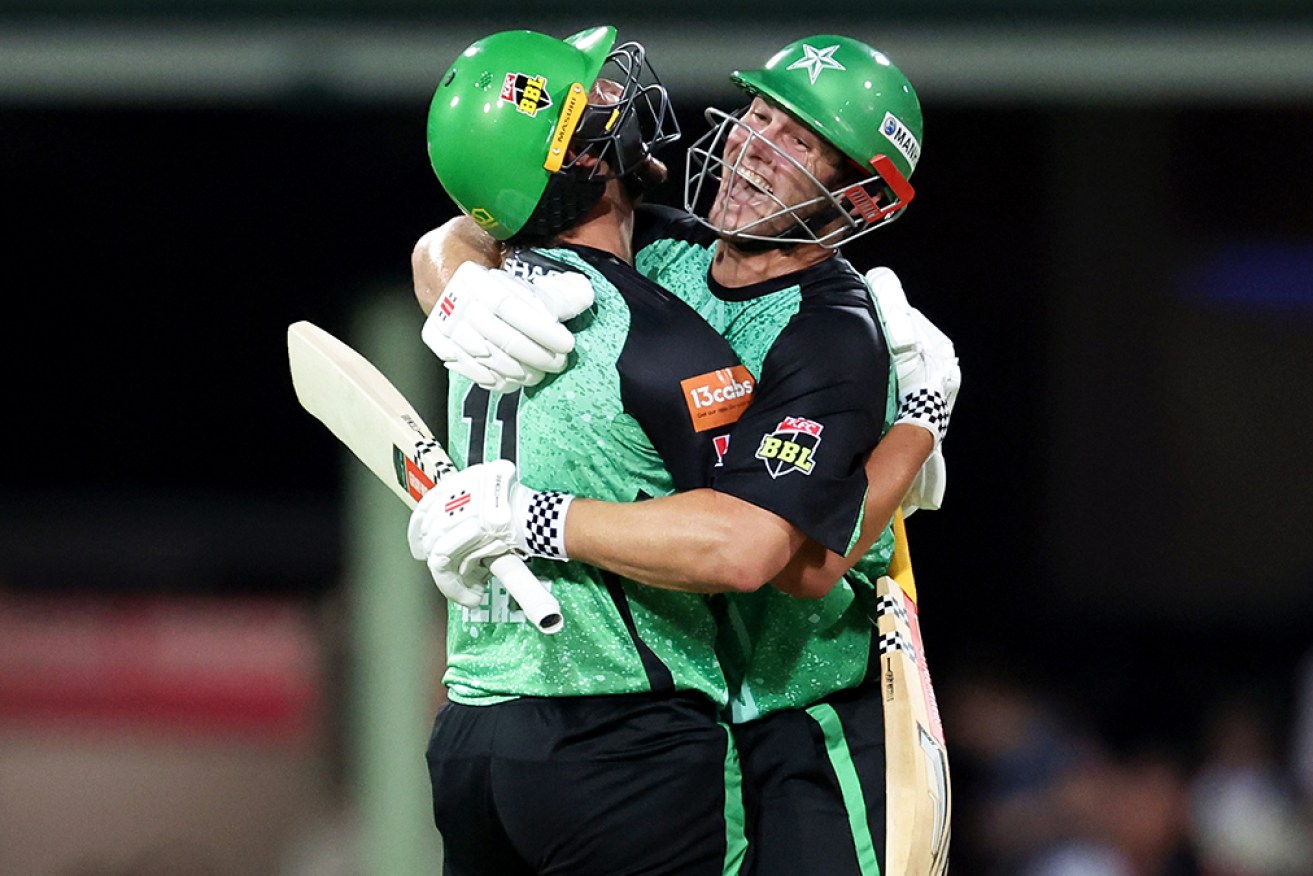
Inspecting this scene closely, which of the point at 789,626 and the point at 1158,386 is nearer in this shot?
the point at 789,626

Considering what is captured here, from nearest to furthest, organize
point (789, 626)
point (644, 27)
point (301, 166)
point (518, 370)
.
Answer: point (518, 370)
point (789, 626)
point (644, 27)
point (301, 166)

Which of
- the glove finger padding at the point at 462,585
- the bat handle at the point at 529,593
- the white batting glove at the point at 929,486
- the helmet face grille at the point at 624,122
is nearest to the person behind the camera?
the bat handle at the point at 529,593

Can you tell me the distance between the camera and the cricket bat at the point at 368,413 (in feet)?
8.76

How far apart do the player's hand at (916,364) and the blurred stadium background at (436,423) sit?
3138 millimetres

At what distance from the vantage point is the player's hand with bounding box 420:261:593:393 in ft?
7.64

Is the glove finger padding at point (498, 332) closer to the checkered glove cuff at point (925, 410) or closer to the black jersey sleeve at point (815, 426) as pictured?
the black jersey sleeve at point (815, 426)

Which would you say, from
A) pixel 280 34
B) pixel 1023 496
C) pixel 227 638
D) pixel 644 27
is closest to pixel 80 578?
pixel 227 638

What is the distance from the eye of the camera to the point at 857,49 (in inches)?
105

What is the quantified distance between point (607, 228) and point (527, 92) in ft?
0.74

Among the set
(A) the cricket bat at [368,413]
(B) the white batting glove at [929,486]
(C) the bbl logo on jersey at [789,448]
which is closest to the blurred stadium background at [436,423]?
(A) the cricket bat at [368,413]

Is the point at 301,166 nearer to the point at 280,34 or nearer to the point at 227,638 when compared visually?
the point at 280,34

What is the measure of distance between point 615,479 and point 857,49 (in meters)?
0.75

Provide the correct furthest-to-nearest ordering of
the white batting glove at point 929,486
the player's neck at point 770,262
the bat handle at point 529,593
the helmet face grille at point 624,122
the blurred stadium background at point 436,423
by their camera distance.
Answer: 1. the blurred stadium background at point 436,423
2. the white batting glove at point 929,486
3. the player's neck at point 770,262
4. the helmet face grille at point 624,122
5. the bat handle at point 529,593

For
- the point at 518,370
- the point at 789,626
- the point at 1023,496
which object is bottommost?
the point at 1023,496
